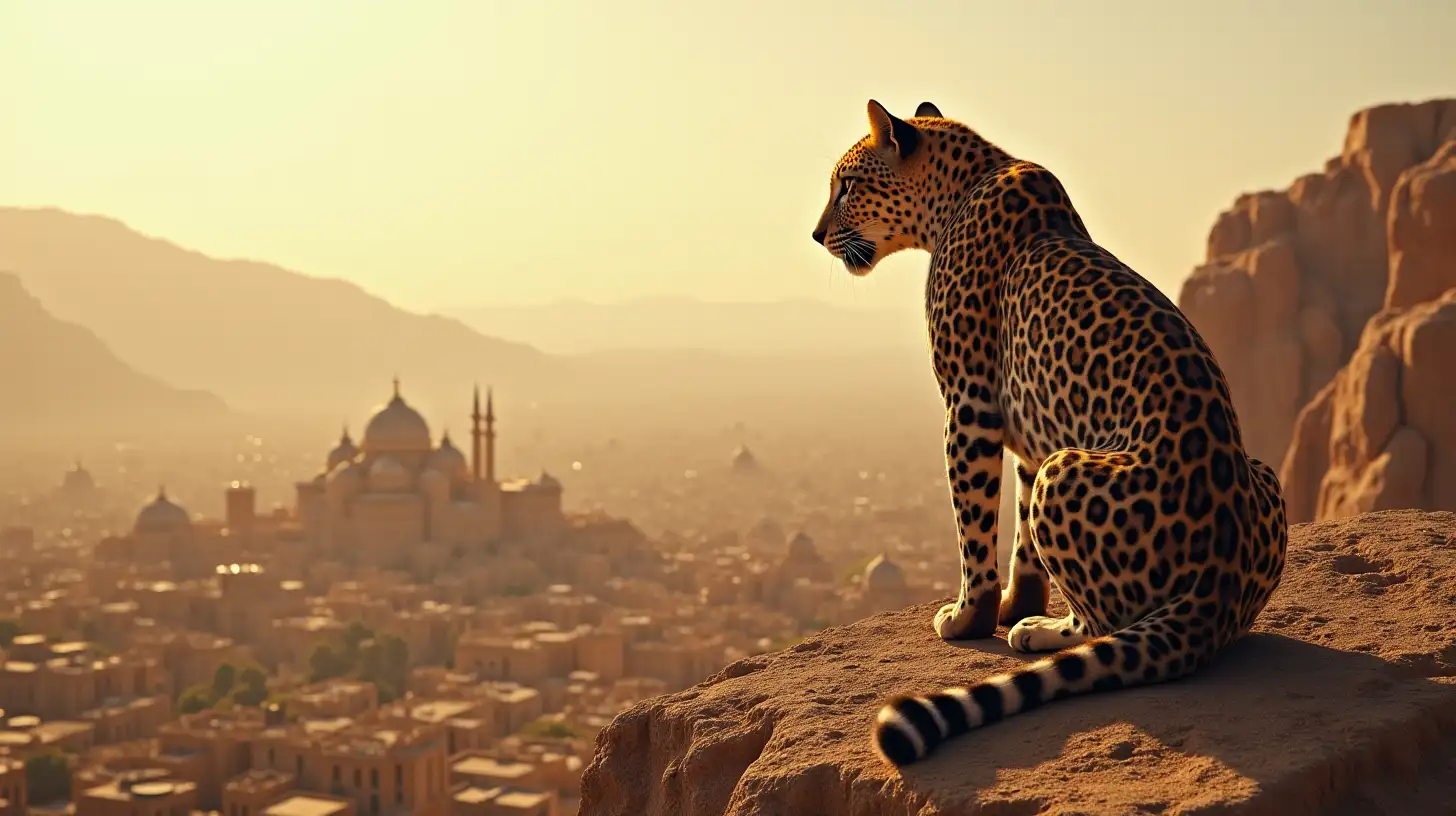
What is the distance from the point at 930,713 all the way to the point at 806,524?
202ft

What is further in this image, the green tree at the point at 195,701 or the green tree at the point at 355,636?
the green tree at the point at 355,636

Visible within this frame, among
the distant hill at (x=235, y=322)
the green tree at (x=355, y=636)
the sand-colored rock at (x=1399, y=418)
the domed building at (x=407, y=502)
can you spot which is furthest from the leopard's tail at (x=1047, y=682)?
the distant hill at (x=235, y=322)

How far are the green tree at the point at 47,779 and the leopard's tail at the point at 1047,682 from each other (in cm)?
2109

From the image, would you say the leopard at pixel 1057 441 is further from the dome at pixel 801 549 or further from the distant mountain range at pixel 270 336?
the distant mountain range at pixel 270 336

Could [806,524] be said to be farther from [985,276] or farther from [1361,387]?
[985,276]

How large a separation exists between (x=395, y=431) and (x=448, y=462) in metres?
1.66

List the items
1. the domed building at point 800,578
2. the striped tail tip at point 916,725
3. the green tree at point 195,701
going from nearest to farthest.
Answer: the striped tail tip at point 916,725 → the green tree at point 195,701 → the domed building at point 800,578

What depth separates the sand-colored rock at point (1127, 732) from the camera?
8.70ft

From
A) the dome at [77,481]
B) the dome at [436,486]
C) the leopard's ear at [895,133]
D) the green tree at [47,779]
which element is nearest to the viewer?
the leopard's ear at [895,133]

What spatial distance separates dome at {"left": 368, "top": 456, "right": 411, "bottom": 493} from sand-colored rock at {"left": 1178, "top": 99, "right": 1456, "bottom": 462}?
23839 millimetres

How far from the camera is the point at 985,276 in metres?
3.94

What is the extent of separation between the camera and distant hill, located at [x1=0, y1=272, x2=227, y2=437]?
13350cm

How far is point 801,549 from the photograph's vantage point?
136 feet

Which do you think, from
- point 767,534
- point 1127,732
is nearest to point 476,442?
point 767,534
